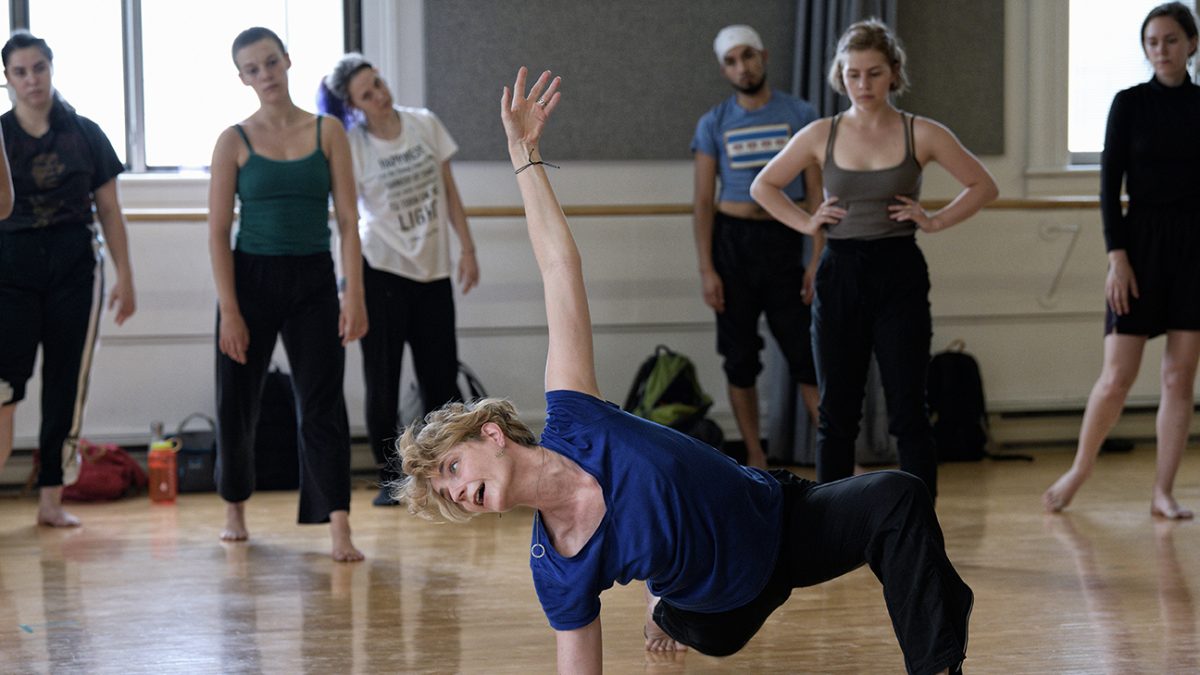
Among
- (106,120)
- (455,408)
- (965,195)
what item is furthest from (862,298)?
(106,120)

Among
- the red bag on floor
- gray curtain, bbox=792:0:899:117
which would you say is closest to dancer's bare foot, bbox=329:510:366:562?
the red bag on floor

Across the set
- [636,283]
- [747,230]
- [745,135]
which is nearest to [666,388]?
[636,283]

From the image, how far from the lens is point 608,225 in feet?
16.9

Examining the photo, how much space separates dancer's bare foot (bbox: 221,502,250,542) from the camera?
3867 millimetres

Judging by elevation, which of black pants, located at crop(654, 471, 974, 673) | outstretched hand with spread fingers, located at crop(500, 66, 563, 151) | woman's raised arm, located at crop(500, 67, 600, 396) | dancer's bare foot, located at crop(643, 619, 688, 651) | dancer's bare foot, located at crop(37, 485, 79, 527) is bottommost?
dancer's bare foot, located at crop(37, 485, 79, 527)

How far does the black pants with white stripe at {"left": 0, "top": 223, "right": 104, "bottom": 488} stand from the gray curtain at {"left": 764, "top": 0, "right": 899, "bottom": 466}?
2531mm

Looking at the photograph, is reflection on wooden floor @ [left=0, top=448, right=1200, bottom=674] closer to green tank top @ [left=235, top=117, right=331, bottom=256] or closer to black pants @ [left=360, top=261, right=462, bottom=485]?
black pants @ [left=360, top=261, right=462, bottom=485]

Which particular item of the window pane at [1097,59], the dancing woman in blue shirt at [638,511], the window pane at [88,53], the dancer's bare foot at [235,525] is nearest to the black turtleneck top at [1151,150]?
the window pane at [1097,59]

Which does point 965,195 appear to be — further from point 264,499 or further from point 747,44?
point 264,499

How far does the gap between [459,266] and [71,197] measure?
4.17 feet

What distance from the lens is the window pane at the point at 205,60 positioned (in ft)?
16.7

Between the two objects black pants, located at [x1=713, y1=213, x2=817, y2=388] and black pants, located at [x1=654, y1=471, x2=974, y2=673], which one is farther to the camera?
black pants, located at [x1=713, y1=213, x2=817, y2=388]

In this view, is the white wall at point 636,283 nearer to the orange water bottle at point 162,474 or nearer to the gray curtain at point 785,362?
the gray curtain at point 785,362

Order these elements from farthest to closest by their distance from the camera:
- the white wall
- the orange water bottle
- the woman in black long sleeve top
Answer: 1. the white wall
2. the orange water bottle
3. the woman in black long sleeve top
